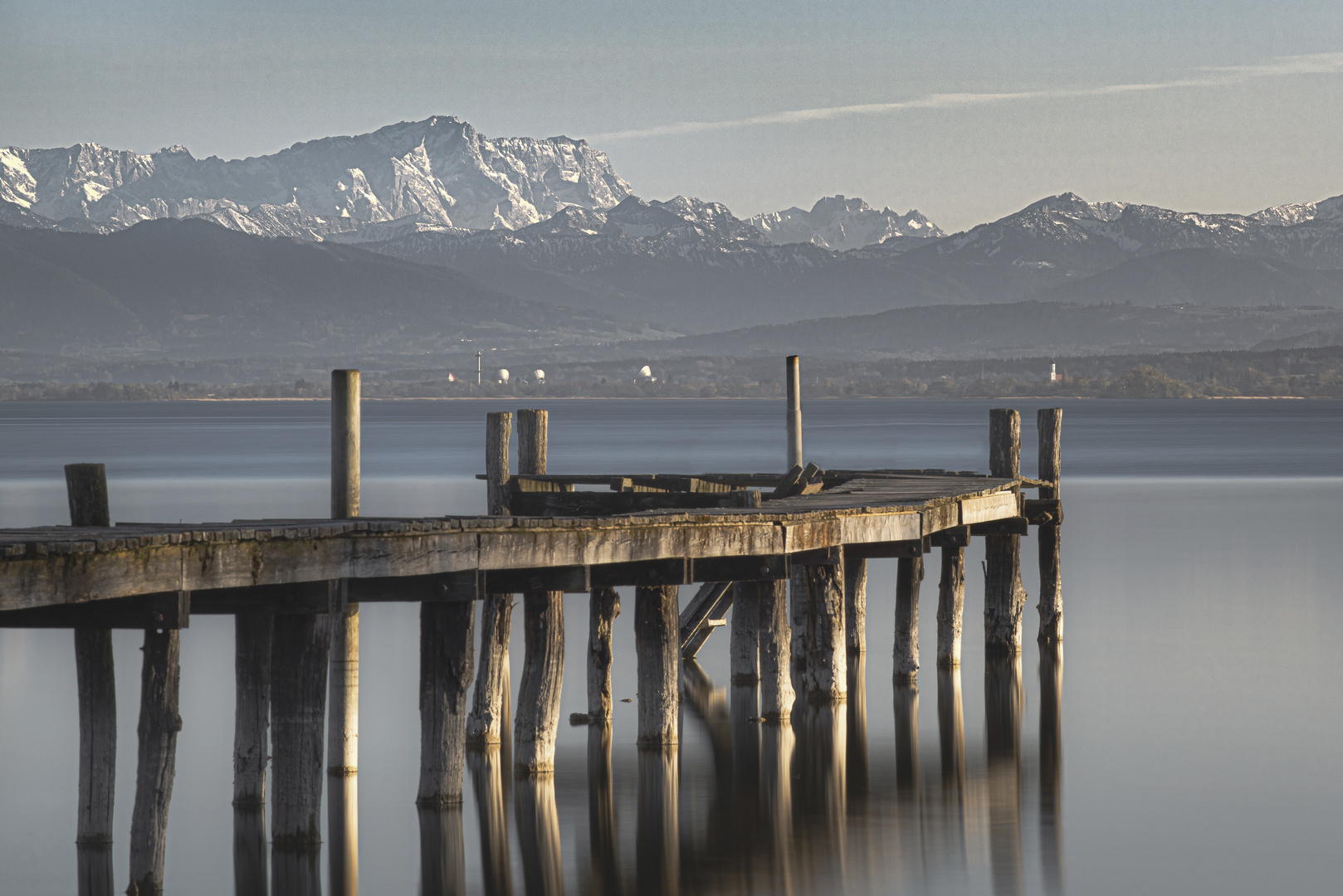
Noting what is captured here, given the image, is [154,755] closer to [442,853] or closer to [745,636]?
[442,853]

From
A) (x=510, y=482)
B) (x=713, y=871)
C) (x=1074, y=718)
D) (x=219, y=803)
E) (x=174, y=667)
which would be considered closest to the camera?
(x=174, y=667)

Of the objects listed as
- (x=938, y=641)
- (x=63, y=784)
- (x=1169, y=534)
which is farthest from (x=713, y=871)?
(x=1169, y=534)

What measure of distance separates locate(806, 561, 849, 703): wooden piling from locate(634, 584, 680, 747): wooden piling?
2575 millimetres

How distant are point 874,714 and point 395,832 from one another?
6840mm

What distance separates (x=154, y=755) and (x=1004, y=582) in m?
Result: 13.1

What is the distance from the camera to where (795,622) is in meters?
19.5

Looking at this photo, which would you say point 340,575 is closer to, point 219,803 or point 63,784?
point 219,803

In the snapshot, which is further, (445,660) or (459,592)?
(445,660)

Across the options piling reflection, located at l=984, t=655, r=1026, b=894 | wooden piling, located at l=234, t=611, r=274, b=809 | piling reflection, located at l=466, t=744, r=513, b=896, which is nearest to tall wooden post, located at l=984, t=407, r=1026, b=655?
piling reflection, located at l=984, t=655, r=1026, b=894

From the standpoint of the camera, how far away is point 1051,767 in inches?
693

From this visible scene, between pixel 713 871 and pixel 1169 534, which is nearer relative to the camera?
pixel 713 871

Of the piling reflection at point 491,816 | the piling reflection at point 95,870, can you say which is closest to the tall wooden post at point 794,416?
the piling reflection at point 491,816

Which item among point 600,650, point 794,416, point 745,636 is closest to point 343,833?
point 600,650

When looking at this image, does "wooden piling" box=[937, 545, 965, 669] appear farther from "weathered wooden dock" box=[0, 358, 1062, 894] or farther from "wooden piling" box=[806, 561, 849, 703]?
"wooden piling" box=[806, 561, 849, 703]
